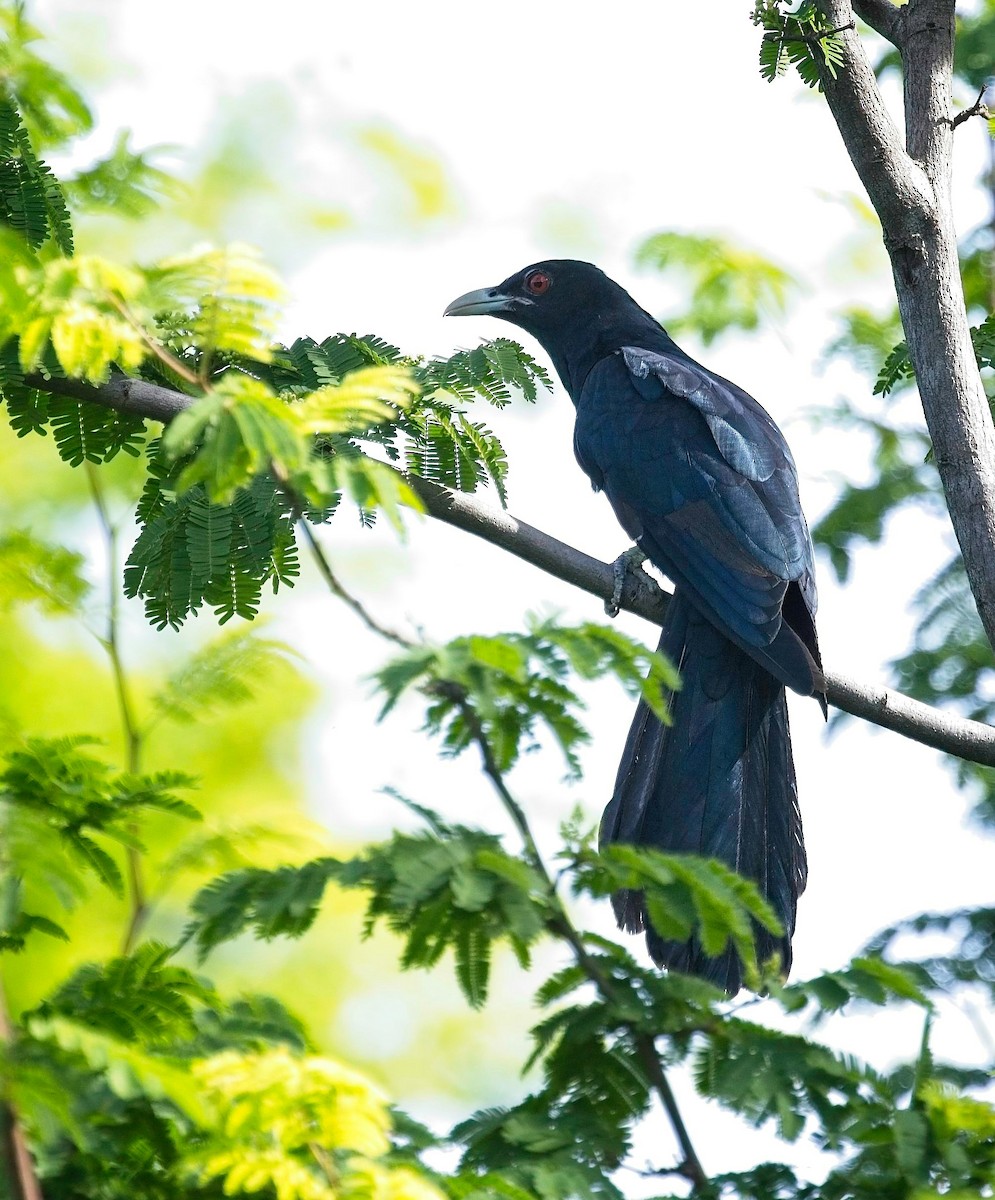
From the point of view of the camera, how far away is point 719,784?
→ 15.1ft

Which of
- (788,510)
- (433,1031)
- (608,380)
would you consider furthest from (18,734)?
(433,1031)

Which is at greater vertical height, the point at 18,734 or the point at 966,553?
the point at 966,553

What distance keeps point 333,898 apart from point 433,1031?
6.74 feet

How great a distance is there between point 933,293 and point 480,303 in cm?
370

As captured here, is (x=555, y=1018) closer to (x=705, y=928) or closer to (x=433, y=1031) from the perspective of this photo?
(x=705, y=928)

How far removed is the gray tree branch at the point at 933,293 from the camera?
402 cm

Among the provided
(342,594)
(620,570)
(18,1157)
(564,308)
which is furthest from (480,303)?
(18,1157)

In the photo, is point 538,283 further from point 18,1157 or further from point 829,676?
point 18,1157

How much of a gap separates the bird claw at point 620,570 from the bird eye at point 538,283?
2287mm

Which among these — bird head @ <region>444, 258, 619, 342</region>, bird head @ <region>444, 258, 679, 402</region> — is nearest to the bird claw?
bird head @ <region>444, 258, 679, 402</region>

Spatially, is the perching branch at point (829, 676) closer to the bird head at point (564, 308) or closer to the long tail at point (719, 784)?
the long tail at point (719, 784)

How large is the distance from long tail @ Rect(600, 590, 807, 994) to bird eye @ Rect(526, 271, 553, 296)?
3085 millimetres

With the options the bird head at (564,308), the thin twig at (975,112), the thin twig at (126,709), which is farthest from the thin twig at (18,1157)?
the bird head at (564,308)

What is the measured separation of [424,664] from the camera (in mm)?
2072
